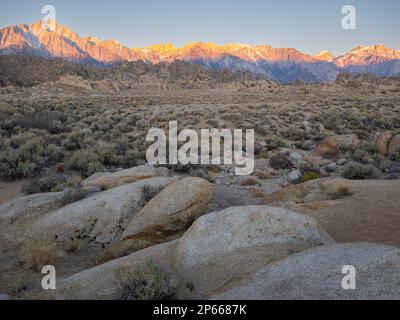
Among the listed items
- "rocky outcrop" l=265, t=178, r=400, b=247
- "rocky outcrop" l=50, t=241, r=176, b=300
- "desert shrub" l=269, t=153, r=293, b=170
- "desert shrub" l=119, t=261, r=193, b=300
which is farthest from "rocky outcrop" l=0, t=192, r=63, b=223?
"desert shrub" l=269, t=153, r=293, b=170

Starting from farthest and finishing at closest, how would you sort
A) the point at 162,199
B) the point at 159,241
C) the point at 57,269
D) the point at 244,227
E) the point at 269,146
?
the point at 269,146 < the point at 162,199 < the point at 159,241 < the point at 57,269 < the point at 244,227

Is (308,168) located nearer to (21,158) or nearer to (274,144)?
(274,144)

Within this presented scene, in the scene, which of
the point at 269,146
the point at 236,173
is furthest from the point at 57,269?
the point at 269,146

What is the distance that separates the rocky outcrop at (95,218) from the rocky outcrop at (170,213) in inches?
17.6

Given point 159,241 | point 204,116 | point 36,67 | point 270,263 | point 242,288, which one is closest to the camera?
point 242,288

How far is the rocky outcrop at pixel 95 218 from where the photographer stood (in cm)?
700

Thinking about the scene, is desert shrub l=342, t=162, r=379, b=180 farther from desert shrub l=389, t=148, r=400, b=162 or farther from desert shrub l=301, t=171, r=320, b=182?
desert shrub l=389, t=148, r=400, b=162

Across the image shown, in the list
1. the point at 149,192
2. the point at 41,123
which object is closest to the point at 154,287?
the point at 149,192

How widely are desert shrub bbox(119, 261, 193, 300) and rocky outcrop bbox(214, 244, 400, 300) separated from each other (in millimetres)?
483

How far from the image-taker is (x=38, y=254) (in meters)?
5.95

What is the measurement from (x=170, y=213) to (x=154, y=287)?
9.34ft
